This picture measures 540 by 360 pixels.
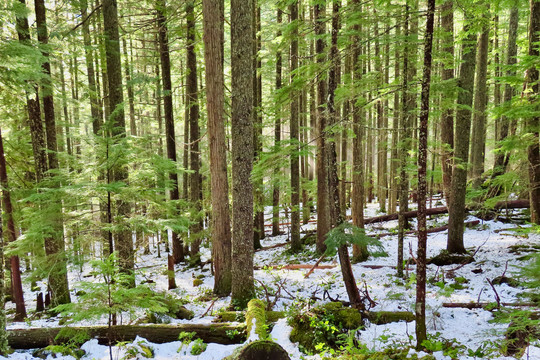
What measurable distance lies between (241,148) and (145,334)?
4.40m

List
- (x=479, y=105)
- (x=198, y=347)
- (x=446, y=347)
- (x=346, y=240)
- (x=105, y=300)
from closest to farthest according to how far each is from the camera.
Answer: (x=105, y=300) → (x=446, y=347) → (x=198, y=347) → (x=346, y=240) → (x=479, y=105)

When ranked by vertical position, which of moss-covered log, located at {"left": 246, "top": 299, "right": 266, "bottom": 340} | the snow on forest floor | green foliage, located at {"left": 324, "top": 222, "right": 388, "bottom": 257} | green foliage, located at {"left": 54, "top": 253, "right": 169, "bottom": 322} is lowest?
the snow on forest floor

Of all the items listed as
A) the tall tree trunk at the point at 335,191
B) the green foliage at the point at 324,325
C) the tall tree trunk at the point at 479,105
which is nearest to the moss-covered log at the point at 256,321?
the green foliage at the point at 324,325

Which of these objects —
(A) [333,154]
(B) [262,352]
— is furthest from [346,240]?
(B) [262,352]

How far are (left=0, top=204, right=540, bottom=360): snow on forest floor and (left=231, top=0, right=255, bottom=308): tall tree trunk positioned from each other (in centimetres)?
88

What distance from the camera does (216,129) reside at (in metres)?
8.09

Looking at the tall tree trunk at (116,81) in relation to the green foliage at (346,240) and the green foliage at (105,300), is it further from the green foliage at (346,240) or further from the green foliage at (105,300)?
the green foliage at (346,240)

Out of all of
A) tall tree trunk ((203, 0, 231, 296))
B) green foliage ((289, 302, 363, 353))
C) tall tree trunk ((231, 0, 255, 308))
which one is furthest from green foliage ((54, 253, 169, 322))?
tall tree trunk ((203, 0, 231, 296))

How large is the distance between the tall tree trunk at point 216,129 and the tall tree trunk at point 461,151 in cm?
666

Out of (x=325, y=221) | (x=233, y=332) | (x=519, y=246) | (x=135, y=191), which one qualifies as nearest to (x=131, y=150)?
(x=135, y=191)

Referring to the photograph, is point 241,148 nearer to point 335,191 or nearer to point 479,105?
point 335,191

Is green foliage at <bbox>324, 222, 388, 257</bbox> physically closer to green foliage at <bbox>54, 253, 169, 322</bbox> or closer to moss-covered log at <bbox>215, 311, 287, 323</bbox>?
moss-covered log at <bbox>215, 311, 287, 323</bbox>

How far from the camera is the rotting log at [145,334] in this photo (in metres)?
5.89

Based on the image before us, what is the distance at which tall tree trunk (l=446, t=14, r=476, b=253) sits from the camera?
28.1 ft
